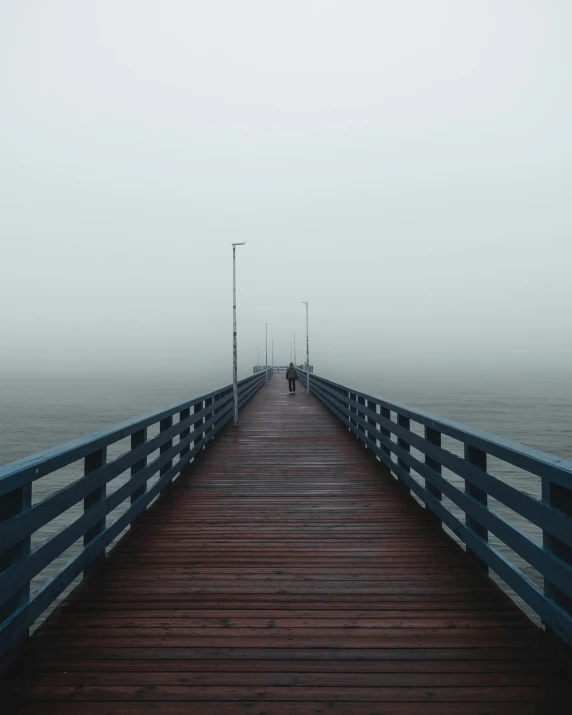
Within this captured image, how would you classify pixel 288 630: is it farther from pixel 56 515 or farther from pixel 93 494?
pixel 93 494

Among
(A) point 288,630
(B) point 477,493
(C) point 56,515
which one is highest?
(C) point 56,515

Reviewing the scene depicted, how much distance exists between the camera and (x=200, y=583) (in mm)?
4094

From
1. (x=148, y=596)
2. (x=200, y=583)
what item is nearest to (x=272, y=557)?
(x=200, y=583)

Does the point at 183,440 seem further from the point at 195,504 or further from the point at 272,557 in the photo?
the point at 272,557

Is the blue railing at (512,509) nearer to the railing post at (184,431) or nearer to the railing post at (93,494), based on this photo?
the railing post at (93,494)

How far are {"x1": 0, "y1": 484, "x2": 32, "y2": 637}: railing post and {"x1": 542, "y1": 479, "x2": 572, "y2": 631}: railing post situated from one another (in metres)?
3.19

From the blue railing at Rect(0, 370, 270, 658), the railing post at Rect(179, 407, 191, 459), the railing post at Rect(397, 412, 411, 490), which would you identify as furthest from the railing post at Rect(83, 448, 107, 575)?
the railing post at Rect(397, 412, 411, 490)

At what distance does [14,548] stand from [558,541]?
333 cm

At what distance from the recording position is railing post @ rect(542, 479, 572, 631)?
2.88 metres

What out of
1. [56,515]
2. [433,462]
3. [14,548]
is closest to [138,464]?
[56,515]

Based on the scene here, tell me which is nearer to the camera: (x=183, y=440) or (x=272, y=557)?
(x=272, y=557)

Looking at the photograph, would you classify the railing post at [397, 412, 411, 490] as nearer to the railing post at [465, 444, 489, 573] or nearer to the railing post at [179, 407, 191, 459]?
the railing post at [465, 444, 489, 573]

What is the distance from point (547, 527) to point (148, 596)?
300 cm

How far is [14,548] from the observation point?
2.89 metres
